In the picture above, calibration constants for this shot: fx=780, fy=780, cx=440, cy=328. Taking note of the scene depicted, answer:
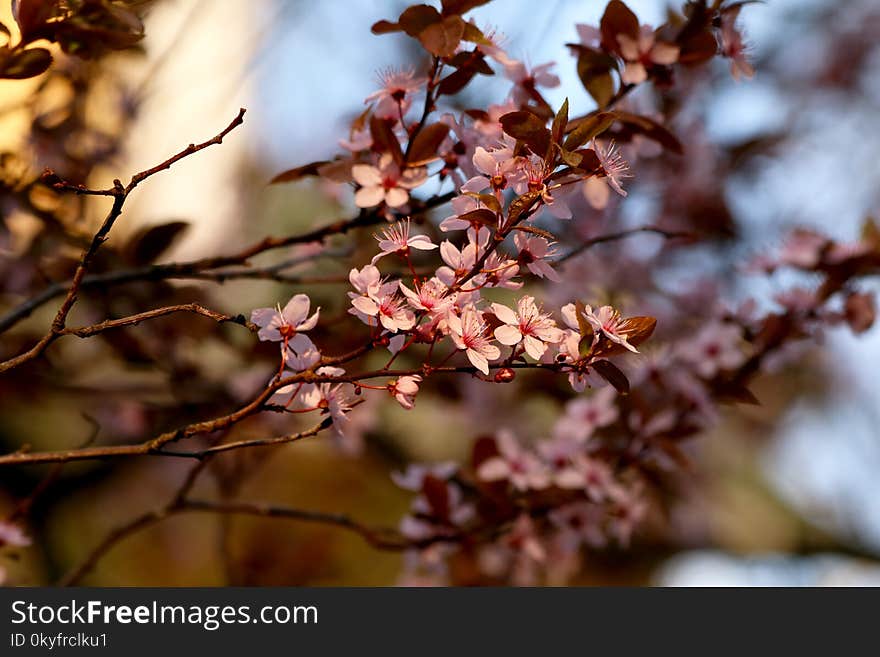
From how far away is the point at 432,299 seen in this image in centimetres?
65

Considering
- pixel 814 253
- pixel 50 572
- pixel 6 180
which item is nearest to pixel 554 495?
pixel 814 253

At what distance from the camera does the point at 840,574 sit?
326 cm

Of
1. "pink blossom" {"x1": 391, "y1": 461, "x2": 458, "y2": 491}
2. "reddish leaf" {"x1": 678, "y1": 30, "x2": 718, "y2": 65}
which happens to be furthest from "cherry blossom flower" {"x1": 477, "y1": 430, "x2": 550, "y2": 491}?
"reddish leaf" {"x1": 678, "y1": 30, "x2": 718, "y2": 65}

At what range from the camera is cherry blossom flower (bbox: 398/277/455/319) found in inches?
25.5

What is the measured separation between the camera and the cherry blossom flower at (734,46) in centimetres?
95

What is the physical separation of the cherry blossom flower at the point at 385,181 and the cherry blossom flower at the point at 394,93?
59 millimetres

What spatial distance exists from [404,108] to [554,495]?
0.59 meters

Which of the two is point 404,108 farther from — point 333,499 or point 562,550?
point 333,499

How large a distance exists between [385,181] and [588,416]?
56 centimetres

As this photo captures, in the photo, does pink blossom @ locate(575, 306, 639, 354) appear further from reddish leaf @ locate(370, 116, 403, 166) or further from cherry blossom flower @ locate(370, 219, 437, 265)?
reddish leaf @ locate(370, 116, 403, 166)

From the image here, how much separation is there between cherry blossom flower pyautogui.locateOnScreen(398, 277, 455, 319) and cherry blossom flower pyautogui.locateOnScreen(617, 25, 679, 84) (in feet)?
1.45

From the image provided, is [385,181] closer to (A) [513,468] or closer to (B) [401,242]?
(B) [401,242]

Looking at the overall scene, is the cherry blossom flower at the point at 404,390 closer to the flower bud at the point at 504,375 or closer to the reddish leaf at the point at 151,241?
the flower bud at the point at 504,375

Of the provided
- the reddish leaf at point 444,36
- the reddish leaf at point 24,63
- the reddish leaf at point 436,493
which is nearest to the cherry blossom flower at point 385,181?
the reddish leaf at point 444,36
